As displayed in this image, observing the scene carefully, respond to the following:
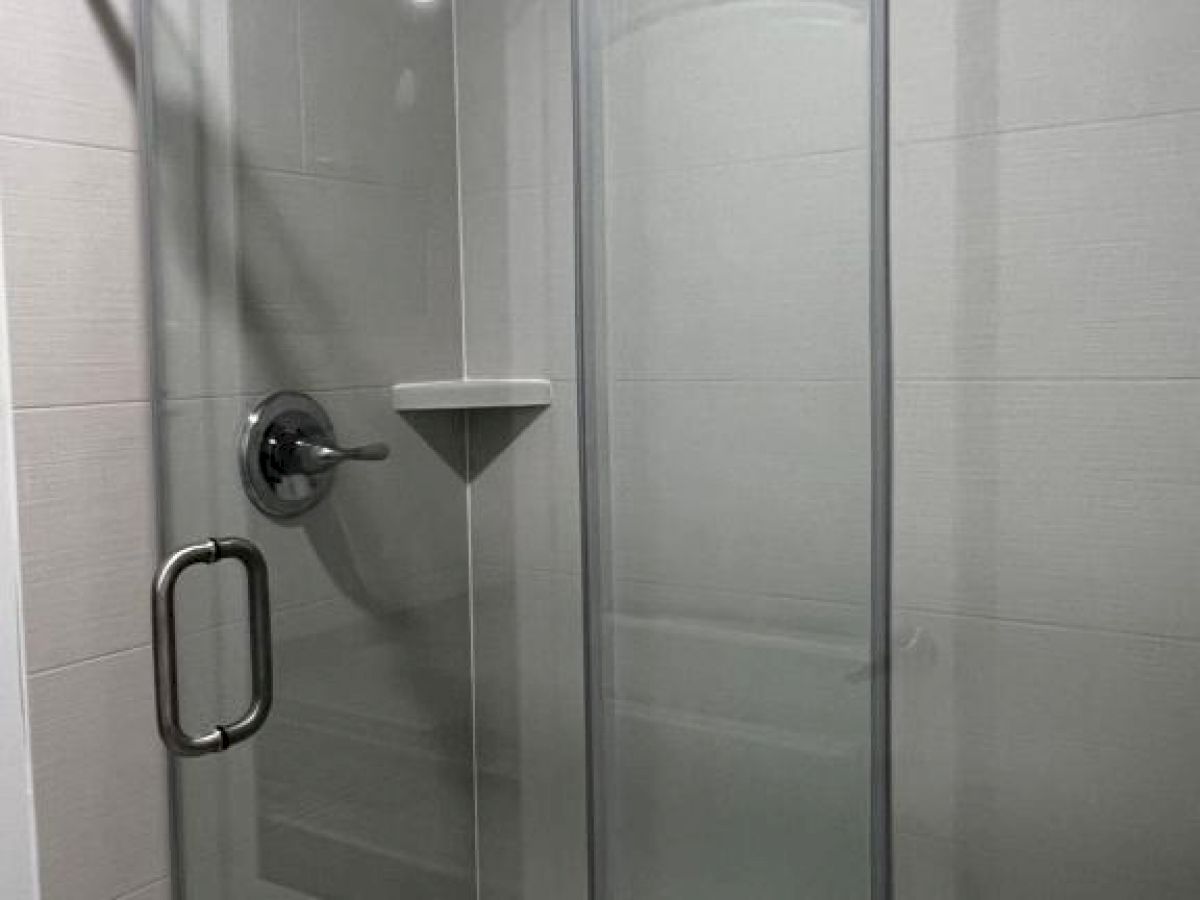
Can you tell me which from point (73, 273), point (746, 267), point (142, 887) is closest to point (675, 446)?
point (746, 267)

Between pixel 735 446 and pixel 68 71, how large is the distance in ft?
2.80

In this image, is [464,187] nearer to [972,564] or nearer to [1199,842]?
[972,564]

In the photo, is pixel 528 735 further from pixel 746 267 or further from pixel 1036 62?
pixel 1036 62

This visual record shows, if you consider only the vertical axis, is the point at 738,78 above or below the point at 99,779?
above

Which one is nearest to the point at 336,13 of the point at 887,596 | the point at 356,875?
the point at 887,596

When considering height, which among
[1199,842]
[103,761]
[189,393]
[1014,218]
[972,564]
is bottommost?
[1199,842]

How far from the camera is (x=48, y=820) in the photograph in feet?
4.07

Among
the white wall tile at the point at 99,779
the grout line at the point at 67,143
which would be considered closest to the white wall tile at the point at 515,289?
the grout line at the point at 67,143

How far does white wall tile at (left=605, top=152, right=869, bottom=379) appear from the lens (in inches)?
39.2

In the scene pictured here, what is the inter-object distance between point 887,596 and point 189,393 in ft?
2.64

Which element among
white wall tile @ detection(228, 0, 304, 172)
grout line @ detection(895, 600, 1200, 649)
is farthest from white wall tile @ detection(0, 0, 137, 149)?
grout line @ detection(895, 600, 1200, 649)

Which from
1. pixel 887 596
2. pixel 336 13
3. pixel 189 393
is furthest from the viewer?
pixel 189 393

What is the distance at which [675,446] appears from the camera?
3.49 ft

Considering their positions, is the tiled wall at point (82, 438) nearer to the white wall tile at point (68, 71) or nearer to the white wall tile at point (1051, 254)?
the white wall tile at point (68, 71)
